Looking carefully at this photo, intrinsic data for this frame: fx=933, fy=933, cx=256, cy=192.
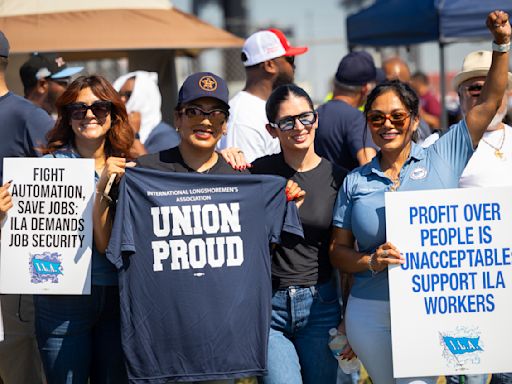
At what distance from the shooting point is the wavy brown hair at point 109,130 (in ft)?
15.6

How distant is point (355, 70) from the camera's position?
22.5ft

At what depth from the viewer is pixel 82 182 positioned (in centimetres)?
464

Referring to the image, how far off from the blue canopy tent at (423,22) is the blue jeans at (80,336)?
4901mm

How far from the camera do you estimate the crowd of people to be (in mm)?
4414

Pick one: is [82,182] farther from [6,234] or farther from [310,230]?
[310,230]

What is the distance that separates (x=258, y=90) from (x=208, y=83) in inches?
69.4

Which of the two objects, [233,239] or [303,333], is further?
Answer: [303,333]

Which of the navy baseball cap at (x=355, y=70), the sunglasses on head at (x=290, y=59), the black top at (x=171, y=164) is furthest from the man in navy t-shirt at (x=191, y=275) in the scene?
the navy baseball cap at (x=355, y=70)

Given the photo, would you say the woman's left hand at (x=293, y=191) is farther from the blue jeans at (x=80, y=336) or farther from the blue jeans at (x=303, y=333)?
the blue jeans at (x=80, y=336)

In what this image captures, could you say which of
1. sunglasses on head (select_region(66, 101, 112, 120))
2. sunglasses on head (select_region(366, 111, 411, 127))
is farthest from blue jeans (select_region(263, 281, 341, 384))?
sunglasses on head (select_region(66, 101, 112, 120))

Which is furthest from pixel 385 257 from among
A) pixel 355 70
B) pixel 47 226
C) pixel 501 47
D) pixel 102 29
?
pixel 102 29

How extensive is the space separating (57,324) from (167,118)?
6594mm

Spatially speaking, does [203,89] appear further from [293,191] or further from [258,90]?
[258,90]

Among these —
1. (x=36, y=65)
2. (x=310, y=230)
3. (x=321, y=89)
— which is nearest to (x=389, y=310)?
(x=310, y=230)
